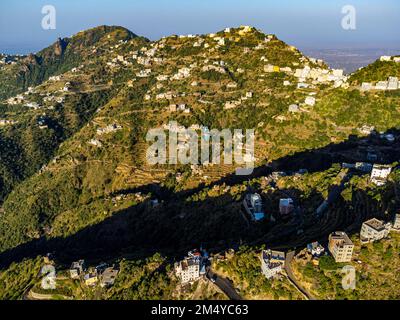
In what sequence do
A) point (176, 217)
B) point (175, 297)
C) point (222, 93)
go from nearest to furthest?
point (175, 297) < point (176, 217) < point (222, 93)

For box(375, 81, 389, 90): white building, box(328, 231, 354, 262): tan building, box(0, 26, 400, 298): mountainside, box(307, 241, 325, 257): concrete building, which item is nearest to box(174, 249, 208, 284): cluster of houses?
box(0, 26, 400, 298): mountainside

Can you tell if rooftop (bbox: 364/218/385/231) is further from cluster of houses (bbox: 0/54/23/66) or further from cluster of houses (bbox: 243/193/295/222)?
cluster of houses (bbox: 0/54/23/66)

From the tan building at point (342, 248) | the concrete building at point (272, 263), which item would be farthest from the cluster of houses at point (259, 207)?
the tan building at point (342, 248)

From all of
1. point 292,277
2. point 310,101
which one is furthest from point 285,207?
point 310,101

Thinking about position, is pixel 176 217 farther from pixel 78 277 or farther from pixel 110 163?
pixel 110 163

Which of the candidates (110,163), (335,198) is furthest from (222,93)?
(335,198)
